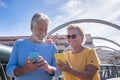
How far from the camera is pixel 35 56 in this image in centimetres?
256

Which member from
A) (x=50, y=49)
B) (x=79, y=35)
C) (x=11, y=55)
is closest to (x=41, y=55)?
(x=50, y=49)

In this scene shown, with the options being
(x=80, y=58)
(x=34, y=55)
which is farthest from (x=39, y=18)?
(x=80, y=58)

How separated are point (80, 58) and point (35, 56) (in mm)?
716

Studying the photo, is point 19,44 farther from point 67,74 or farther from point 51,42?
point 67,74

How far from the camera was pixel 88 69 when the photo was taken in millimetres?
3059

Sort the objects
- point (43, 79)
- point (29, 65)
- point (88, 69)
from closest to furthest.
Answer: point (29, 65) < point (43, 79) < point (88, 69)

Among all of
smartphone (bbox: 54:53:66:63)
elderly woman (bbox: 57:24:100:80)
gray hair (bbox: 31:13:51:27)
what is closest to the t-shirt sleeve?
elderly woman (bbox: 57:24:100:80)

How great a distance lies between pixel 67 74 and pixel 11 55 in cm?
66

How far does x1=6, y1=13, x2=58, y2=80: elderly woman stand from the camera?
2588 millimetres

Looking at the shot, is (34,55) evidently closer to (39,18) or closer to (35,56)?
(35,56)

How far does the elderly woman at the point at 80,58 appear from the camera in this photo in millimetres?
3057

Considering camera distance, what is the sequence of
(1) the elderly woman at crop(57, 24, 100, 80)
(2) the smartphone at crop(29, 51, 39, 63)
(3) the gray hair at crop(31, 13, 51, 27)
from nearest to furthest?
(2) the smartphone at crop(29, 51, 39, 63), (3) the gray hair at crop(31, 13, 51, 27), (1) the elderly woman at crop(57, 24, 100, 80)

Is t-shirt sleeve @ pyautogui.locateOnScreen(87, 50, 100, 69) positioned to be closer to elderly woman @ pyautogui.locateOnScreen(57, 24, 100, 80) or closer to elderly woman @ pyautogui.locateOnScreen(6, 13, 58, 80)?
elderly woman @ pyautogui.locateOnScreen(57, 24, 100, 80)

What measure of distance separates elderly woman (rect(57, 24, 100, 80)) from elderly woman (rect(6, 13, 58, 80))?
294 mm
